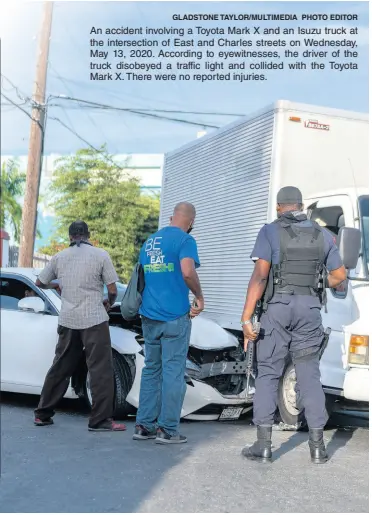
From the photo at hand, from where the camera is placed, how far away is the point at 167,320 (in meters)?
6.20

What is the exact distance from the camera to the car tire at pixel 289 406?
698 centimetres

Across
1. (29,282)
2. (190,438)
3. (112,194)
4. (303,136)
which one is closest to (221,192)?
(303,136)

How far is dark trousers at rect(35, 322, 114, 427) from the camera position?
21.8 ft

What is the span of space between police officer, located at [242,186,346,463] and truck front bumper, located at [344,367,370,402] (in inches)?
32.7

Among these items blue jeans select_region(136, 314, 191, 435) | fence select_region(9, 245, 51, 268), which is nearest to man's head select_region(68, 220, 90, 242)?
blue jeans select_region(136, 314, 191, 435)

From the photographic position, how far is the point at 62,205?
23719mm

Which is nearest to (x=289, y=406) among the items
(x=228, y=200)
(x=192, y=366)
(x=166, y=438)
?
(x=192, y=366)

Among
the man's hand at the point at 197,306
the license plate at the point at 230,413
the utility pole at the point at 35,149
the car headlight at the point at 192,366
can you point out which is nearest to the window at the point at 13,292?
the car headlight at the point at 192,366

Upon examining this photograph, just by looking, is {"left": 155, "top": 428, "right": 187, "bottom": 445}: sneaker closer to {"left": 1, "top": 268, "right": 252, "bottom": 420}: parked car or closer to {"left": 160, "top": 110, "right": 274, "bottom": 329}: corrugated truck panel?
{"left": 1, "top": 268, "right": 252, "bottom": 420}: parked car

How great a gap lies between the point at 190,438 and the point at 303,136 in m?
3.23

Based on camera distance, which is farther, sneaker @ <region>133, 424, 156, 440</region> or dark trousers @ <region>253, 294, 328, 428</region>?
sneaker @ <region>133, 424, 156, 440</region>

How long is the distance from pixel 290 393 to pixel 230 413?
63cm

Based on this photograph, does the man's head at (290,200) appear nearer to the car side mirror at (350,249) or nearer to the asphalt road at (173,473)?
the car side mirror at (350,249)

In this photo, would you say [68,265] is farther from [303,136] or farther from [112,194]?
[112,194]
